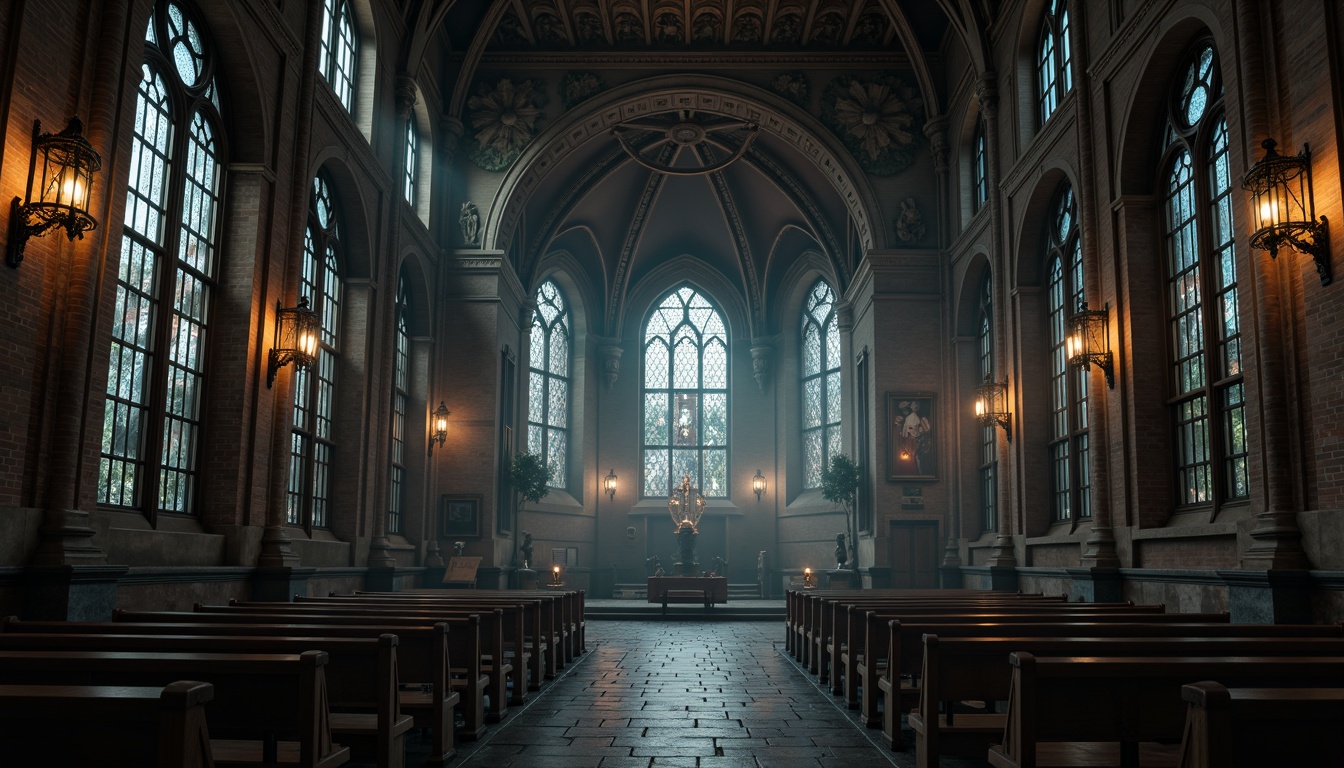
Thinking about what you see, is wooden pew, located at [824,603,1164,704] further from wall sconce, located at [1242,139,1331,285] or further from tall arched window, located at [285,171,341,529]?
tall arched window, located at [285,171,341,529]

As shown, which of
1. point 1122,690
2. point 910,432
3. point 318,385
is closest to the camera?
point 1122,690

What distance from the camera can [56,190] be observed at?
799 cm

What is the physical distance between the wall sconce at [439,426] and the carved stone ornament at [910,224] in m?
10.0

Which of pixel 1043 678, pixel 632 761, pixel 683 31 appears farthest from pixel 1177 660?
pixel 683 31

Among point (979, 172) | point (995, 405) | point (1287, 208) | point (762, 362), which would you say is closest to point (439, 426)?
point (995, 405)

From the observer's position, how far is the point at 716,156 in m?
27.4

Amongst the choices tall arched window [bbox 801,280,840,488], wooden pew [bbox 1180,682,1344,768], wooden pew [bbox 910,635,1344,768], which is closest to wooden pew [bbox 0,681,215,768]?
wooden pew [bbox 1180,682,1344,768]

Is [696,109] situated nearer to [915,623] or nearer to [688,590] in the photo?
[688,590]

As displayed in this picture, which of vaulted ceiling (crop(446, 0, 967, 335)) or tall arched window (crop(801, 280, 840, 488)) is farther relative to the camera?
tall arched window (crop(801, 280, 840, 488))

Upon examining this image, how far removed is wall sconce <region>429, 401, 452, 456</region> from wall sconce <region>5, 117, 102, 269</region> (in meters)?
12.5

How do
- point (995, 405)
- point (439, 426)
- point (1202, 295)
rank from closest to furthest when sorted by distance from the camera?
point (1202, 295) < point (995, 405) < point (439, 426)

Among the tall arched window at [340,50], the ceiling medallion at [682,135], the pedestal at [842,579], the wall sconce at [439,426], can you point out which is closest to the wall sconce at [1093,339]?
the pedestal at [842,579]

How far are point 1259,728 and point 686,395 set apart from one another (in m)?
28.5

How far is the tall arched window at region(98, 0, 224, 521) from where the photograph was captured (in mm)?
10266
